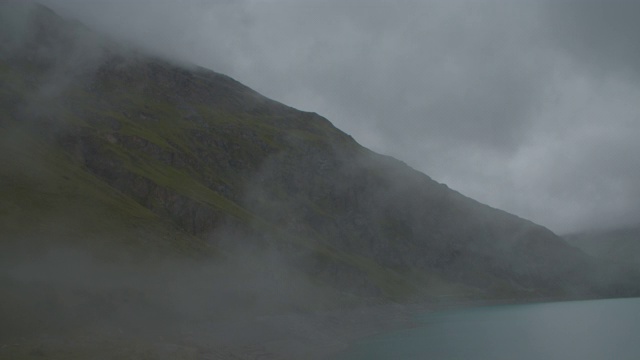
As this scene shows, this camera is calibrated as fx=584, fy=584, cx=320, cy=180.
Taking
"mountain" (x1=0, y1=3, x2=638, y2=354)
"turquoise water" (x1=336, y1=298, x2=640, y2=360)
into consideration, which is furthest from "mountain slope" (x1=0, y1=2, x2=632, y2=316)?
"turquoise water" (x1=336, y1=298, x2=640, y2=360)

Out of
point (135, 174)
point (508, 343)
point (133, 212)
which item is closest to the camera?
point (508, 343)

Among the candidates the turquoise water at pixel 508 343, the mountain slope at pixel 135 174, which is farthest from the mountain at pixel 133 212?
the turquoise water at pixel 508 343

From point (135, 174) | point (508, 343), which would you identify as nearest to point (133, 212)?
point (135, 174)

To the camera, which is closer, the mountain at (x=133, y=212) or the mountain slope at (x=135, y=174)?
the mountain at (x=133, y=212)

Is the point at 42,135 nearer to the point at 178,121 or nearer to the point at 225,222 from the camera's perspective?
the point at 225,222

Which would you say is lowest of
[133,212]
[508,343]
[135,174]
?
[508,343]

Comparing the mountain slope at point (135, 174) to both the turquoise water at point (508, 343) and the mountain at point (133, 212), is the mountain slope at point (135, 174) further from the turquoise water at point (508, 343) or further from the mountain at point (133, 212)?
the turquoise water at point (508, 343)

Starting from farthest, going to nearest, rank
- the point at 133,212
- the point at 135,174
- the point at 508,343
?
the point at 135,174
the point at 133,212
the point at 508,343

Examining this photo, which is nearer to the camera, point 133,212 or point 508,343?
point 508,343

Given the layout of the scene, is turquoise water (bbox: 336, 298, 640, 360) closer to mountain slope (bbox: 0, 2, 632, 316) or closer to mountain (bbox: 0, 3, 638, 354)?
mountain (bbox: 0, 3, 638, 354)

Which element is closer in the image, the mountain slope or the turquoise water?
Answer: the turquoise water

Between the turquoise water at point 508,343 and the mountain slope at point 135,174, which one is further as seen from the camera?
the mountain slope at point 135,174

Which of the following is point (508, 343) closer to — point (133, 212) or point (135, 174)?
point (133, 212)

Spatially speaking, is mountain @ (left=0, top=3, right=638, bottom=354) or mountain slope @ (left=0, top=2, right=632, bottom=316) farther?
mountain slope @ (left=0, top=2, right=632, bottom=316)
